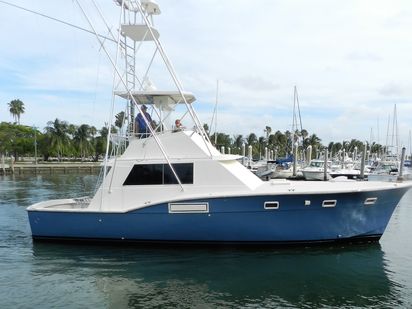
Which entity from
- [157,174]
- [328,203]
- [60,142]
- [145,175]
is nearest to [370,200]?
[328,203]

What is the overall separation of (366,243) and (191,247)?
4992 millimetres

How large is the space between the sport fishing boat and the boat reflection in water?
40cm

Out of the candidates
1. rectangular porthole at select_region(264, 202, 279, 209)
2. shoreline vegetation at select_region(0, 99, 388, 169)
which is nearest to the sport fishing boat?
rectangular porthole at select_region(264, 202, 279, 209)

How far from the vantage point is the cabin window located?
36.0 ft

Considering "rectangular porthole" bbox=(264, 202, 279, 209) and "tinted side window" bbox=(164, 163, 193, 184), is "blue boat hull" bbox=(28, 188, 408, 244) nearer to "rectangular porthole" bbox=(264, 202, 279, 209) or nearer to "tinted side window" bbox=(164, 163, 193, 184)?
"rectangular porthole" bbox=(264, 202, 279, 209)

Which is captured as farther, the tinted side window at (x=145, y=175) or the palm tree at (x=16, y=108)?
the palm tree at (x=16, y=108)

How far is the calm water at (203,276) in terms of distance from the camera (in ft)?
26.1

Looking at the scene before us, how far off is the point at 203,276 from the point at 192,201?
1949mm

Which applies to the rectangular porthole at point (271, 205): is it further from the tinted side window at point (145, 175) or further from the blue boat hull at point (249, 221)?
the tinted side window at point (145, 175)

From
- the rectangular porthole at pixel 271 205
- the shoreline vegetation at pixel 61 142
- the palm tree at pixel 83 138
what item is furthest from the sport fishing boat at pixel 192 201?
the palm tree at pixel 83 138

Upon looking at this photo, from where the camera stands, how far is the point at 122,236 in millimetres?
11047

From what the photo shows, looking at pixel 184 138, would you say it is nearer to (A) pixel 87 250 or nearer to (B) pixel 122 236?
(B) pixel 122 236

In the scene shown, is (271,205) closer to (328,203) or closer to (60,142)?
(328,203)

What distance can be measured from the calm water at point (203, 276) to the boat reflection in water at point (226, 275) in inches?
0.8
